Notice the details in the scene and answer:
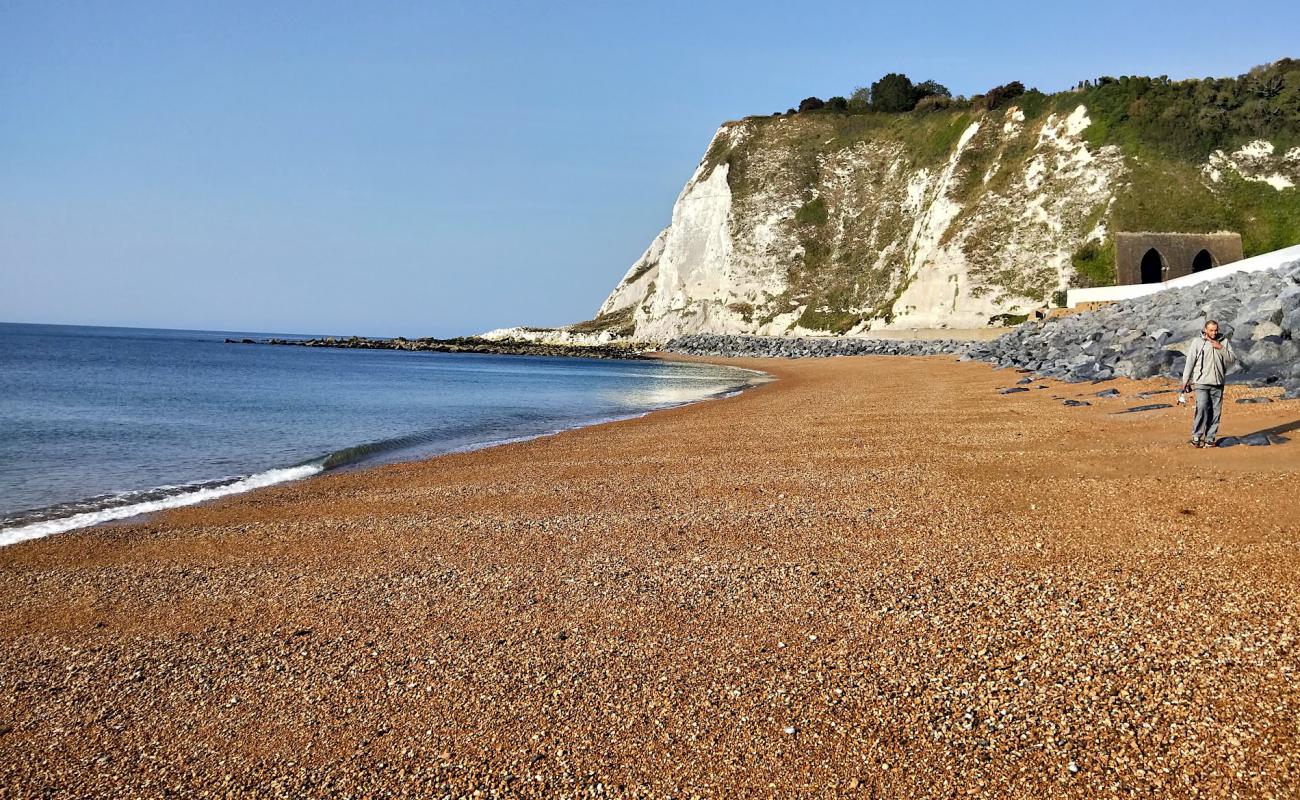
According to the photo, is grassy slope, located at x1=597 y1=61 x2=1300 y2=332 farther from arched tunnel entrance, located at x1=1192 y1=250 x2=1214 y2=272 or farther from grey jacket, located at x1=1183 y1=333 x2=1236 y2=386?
grey jacket, located at x1=1183 y1=333 x2=1236 y2=386

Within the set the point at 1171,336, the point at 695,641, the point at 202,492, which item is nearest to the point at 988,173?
the point at 1171,336

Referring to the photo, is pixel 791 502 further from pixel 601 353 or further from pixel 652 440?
pixel 601 353

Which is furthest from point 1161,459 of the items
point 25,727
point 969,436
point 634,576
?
point 25,727

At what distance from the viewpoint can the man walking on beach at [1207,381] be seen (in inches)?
476

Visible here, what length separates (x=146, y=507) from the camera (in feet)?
42.9

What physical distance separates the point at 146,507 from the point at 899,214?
250 feet

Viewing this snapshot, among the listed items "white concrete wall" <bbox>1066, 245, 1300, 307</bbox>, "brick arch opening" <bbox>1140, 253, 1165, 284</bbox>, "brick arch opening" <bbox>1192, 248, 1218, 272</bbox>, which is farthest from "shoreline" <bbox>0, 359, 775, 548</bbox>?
"brick arch opening" <bbox>1192, 248, 1218, 272</bbox>

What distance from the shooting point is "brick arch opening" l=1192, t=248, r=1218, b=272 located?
51.3m

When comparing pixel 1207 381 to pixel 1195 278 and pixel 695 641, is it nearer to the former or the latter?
pixel 695 641

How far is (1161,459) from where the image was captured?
11.9 meters

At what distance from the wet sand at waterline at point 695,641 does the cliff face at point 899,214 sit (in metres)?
51.5

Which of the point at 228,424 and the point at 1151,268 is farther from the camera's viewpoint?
the point at 1151,268

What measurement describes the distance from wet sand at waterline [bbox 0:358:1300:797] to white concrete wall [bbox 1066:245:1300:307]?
23.2 meters

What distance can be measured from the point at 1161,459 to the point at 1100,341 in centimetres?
1607
